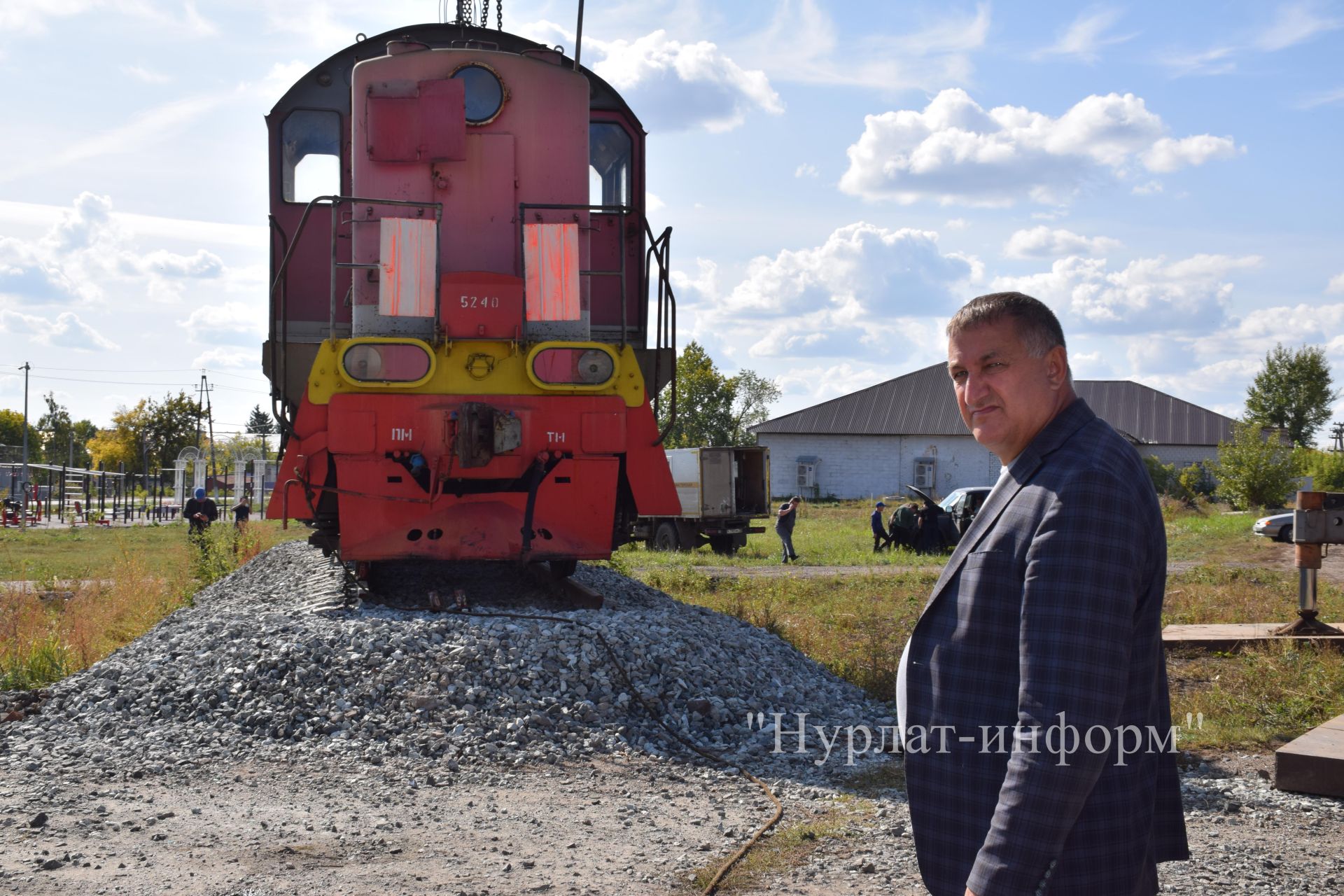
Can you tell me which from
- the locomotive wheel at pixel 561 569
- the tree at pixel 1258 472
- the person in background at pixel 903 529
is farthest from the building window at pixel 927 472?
the locomotive wheel at pixel 561 569

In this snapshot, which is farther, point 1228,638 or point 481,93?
point 1228,638

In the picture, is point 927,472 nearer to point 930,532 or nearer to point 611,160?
point 930,532

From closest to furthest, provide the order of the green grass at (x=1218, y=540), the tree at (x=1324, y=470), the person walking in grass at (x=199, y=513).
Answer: the person walking in grass at (x=199, y=513)
the green grass at (x=1218, y=540)
the tree at (x=1324, y=470)

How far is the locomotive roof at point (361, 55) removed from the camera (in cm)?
942

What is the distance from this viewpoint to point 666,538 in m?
27.0

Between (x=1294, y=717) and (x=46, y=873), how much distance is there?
683 centimetres

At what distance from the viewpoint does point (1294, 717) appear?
24.0 feet

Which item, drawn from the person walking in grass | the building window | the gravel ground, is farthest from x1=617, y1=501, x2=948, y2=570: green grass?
the building window

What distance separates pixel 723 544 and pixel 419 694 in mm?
20432

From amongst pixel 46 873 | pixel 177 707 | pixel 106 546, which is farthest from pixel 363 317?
pixel 106 546

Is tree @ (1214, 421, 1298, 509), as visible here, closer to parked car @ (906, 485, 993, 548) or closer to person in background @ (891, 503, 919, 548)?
parked car @ (906, 485, 993, 548)

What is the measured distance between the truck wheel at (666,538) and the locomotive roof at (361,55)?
17821mm

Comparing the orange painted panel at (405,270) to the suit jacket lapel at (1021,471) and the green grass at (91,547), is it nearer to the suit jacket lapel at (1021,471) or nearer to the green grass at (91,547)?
the suit jacket lapel at (1021,471)

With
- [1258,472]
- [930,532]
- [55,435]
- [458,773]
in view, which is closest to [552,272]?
[458,773]
